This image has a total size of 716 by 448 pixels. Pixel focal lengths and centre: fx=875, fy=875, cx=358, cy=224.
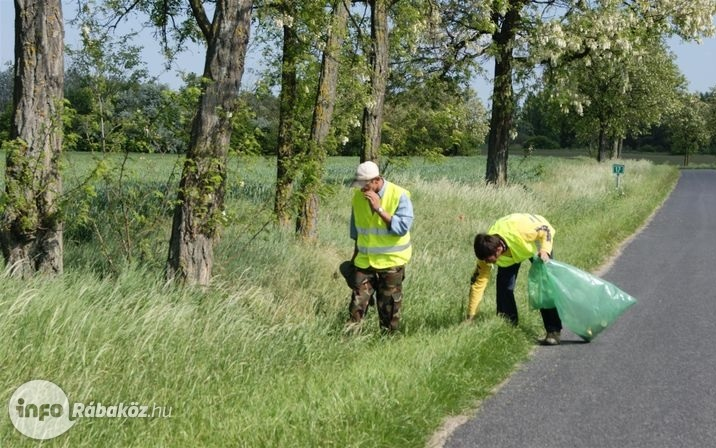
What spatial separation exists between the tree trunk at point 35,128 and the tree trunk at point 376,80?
558 centimetres

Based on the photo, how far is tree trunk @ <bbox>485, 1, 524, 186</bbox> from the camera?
22781mm

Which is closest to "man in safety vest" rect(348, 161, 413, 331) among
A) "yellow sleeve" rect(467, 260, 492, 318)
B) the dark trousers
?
"yellow sleeve" rect(467, 260, 492, 318)

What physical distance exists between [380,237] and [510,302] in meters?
1.64

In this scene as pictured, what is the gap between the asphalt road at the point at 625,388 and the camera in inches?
227

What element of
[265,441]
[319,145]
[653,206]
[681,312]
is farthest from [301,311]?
[653,206]

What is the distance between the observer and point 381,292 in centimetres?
812

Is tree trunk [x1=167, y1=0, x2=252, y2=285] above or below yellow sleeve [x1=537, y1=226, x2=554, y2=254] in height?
above

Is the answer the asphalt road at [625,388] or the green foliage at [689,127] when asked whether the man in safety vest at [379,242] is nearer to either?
the asphalt road at [625,388]

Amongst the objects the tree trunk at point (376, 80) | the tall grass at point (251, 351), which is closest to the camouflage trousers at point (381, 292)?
the tall grass at point (251, 351)

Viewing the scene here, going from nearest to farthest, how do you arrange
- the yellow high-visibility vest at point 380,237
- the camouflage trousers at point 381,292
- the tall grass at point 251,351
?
1. the tall grass at point 251,351
2. the yellow high-visibility vest at point 380,237
3. the camouflage trousers at point 381,292

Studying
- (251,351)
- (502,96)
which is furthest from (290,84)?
(502,96)

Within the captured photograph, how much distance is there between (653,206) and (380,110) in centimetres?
1571

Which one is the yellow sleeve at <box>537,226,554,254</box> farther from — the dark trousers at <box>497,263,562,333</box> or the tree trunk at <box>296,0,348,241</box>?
the tree trunk at <box>296,0,348,241</box>

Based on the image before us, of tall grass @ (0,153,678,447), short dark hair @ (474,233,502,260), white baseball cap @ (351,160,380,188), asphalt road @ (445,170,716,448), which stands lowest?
asphalt road @ (445,170,716,448)
